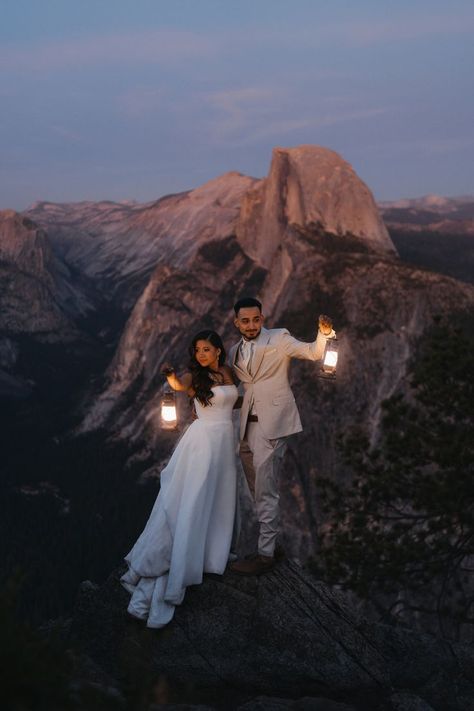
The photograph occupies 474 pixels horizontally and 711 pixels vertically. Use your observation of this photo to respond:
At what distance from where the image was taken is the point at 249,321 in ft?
36.5

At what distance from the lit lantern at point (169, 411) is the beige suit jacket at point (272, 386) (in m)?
1.25

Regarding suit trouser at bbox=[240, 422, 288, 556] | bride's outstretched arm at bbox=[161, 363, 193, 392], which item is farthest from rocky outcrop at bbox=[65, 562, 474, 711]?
bride's outstretched arm at bbox=[161, 363, 193, 392]

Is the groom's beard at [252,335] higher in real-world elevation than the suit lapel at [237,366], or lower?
higher

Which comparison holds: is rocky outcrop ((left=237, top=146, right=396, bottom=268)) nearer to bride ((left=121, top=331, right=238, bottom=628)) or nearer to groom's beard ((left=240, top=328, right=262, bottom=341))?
groom's beard ((left=240, top=328, right=262, bottom=341))

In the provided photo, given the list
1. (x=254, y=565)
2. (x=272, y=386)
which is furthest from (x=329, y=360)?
(x=254, y=565)

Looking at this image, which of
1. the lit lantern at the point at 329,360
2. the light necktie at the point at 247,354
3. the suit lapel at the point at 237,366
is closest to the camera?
the lit lantern at the point at 329,360

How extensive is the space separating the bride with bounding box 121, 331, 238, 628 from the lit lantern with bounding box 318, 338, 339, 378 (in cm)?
144

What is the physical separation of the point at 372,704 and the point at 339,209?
575ft

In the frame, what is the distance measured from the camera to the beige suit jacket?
11.1 metres

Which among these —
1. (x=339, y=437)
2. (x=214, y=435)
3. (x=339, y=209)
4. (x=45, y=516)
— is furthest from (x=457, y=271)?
(x=214, y=435)

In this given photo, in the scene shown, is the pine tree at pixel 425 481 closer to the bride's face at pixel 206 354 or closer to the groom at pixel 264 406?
the groom at pixel 264 406

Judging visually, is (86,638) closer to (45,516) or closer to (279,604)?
(279,604)

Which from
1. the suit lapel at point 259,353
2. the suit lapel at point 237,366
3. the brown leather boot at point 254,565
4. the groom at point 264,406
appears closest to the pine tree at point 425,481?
the brown leather boot at point 254,565

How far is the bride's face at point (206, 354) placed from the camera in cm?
1099
